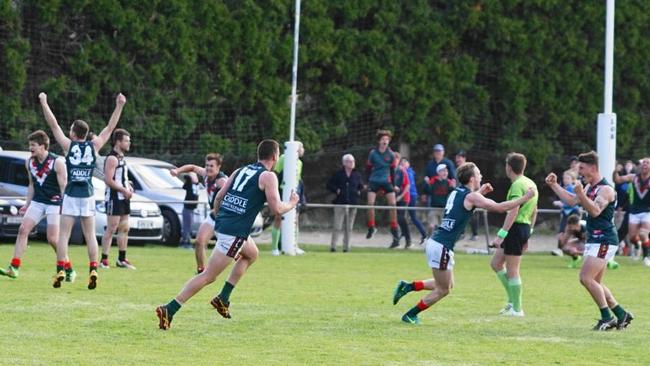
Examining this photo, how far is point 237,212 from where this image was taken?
12984 millimetres

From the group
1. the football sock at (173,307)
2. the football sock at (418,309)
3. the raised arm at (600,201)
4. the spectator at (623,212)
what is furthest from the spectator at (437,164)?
the football sock at (173,307)

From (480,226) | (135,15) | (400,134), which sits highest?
(135,15)

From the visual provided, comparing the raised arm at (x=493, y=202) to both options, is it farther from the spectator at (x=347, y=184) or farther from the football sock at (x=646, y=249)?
the spectator at (x=347, y=184)

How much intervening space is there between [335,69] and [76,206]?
14322 mm

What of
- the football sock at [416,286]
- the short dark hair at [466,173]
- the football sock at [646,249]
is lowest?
the football sock at [646,249]

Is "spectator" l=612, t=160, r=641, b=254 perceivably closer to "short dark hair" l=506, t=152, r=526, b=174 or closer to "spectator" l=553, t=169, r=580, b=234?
"spectator" l=553, t=169, r=580, b=234

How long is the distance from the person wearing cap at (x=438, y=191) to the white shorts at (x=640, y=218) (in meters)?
4.33

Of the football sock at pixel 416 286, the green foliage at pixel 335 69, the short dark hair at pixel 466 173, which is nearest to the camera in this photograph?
the short dark hair at pixel 466 173

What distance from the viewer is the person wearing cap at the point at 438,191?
2747 centimetres

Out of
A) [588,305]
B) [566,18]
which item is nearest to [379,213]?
[566,18]

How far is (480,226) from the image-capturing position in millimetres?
29812

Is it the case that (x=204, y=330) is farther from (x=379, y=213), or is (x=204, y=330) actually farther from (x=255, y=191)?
(x=379, y=213)

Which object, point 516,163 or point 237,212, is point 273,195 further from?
point 516,163

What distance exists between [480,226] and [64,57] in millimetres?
9736
